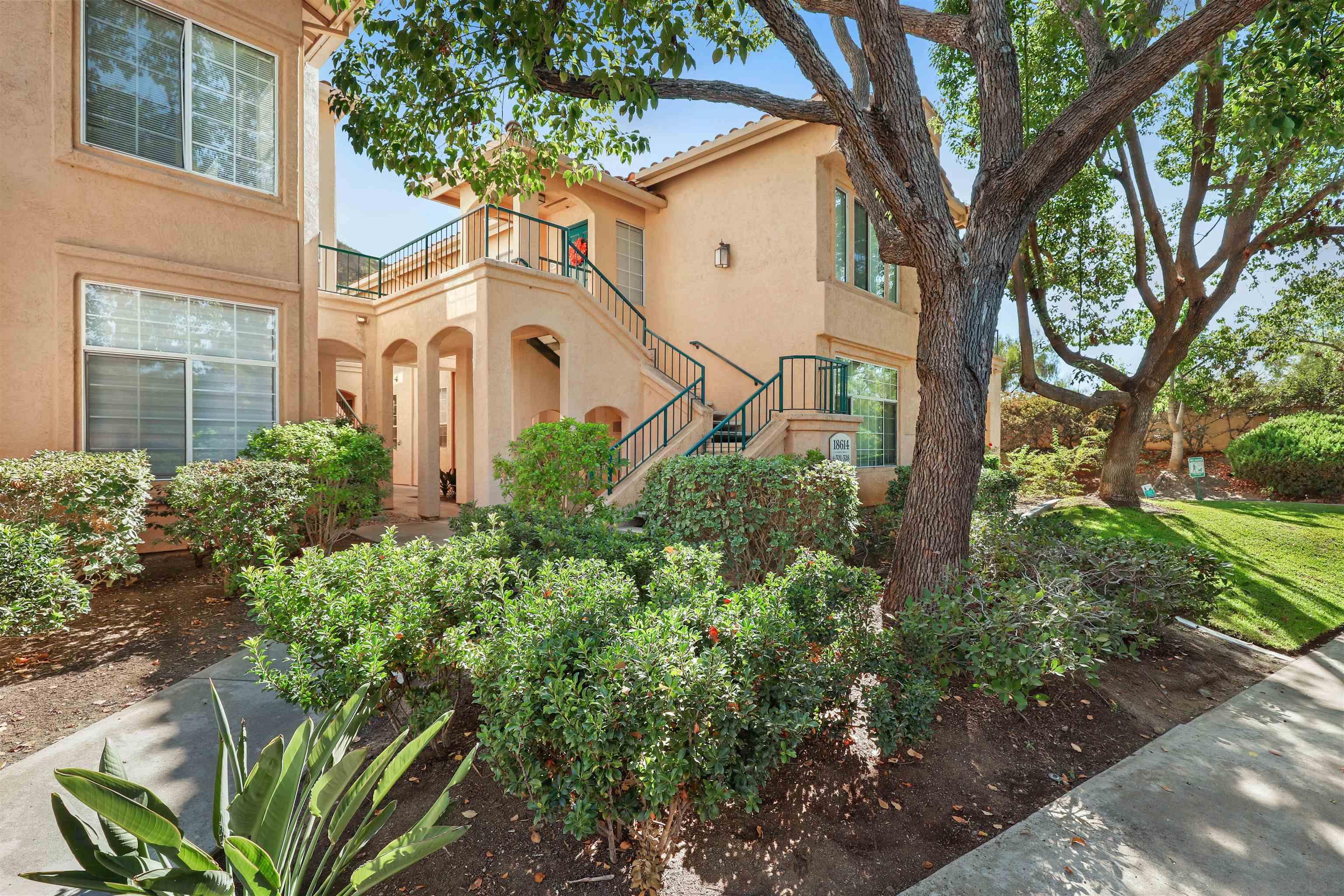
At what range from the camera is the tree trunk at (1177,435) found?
1969 cm

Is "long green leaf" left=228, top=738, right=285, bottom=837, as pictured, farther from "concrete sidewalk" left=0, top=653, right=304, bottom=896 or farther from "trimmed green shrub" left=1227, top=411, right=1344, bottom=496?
"trimmed green shrub" left=1227, top=411, right=1344, bottom=496

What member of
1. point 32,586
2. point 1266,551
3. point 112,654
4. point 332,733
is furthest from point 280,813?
point 1266,551

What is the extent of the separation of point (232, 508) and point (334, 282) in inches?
279

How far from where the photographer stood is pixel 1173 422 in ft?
65.8

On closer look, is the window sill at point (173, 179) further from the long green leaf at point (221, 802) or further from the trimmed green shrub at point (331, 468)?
the long green leaf at point (221, 802)

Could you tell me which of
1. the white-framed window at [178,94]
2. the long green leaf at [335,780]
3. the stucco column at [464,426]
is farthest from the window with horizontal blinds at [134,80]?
the long green leaf at [335,780]

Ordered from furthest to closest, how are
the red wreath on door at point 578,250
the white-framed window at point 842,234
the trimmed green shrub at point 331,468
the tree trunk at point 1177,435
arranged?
the tree trunk at point 1177,435 < the red wreath on door at point 578,250 < the white-framed window at point 842,234 < the trimmed green shrub at point 331,468

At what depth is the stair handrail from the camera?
11.2 m

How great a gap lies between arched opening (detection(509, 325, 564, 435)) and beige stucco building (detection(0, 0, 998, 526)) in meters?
0.05

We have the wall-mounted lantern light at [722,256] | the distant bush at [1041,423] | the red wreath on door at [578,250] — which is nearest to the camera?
the wall-mounted lantern light at [722,256]

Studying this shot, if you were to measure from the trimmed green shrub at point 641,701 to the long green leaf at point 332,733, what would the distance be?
0.46m

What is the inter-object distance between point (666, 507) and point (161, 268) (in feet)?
21.3

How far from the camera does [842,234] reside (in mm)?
12242

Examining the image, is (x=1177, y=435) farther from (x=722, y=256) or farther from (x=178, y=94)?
(x=178, y=94)
